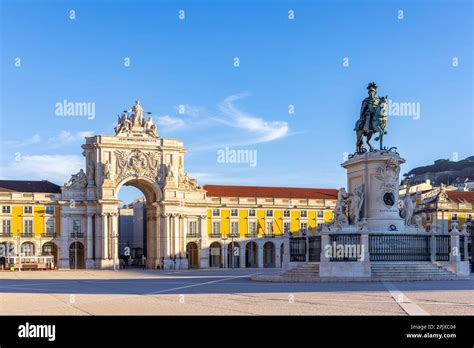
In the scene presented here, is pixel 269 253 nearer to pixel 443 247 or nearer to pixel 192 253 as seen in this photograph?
pixel 192 253

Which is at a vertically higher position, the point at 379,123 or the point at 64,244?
the point at 379,123

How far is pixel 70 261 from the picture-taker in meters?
83.8

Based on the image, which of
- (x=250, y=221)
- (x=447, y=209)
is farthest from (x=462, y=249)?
(x=250, y=221)

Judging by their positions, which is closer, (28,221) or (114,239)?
(28,221)

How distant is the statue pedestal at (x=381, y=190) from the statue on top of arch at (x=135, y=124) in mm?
54226

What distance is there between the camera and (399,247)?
110ft

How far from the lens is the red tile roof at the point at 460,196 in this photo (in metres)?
86.7

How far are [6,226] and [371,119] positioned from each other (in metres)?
55.1

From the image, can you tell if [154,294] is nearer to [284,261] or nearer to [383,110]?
[284,261]

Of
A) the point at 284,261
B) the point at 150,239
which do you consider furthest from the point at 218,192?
the point at 284,261

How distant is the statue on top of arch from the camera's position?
85.9m

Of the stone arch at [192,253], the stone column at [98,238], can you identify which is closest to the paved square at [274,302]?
the stone column at [98,238]

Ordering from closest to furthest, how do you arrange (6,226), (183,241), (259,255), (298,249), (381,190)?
(381,190)
(298,249)
(6,226)
(183,241)
(259,255)
